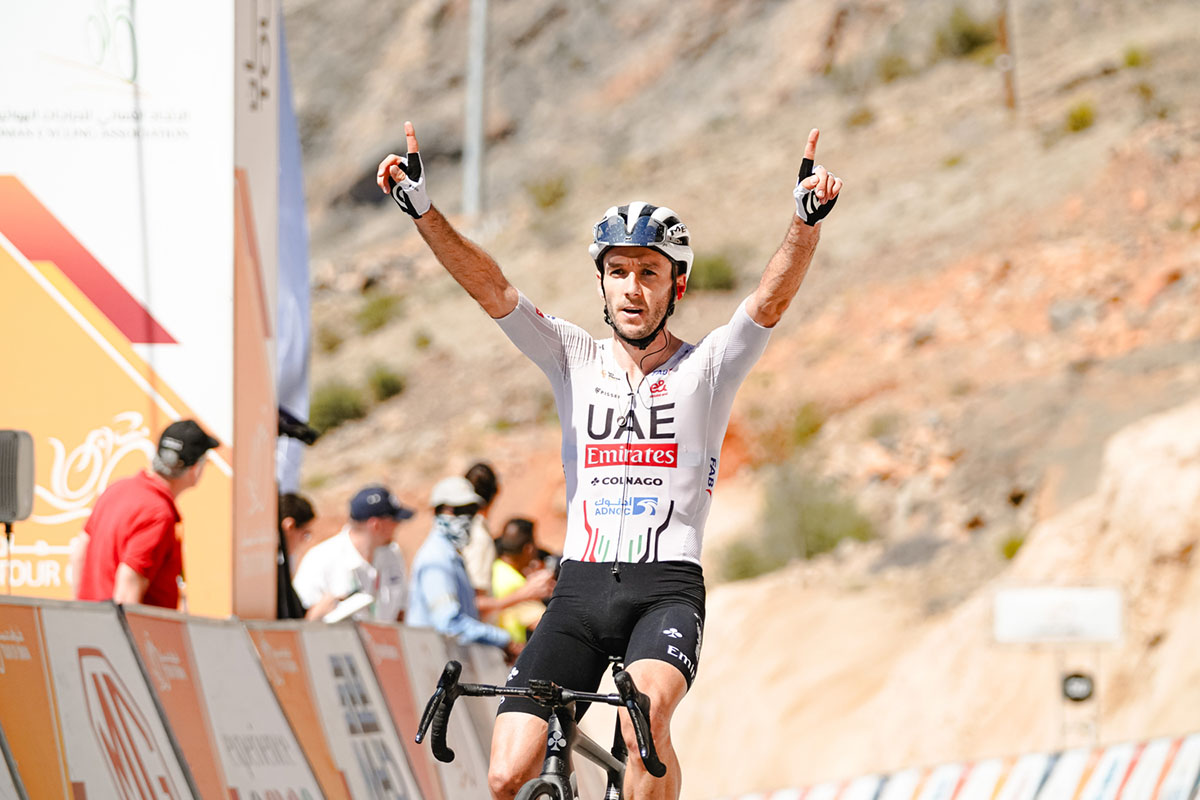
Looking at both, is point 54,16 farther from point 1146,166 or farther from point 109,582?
point 1146,166

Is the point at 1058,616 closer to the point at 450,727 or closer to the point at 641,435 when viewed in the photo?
the point at 450,727

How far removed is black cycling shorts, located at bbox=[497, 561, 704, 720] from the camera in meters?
4.70

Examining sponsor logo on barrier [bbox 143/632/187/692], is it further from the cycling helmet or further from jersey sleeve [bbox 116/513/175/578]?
the cycling helmet

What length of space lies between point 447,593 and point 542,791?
13.8 ft

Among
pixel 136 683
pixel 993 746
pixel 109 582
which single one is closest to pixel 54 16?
pixel 109 582

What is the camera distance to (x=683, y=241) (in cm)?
501

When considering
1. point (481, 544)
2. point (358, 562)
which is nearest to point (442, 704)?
point (358, 562)

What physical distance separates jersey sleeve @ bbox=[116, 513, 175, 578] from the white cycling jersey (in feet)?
6.58

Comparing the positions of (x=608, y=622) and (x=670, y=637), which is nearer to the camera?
(x=670, y=637)

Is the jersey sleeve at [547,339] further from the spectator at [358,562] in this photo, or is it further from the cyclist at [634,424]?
the spectator at [358,562]

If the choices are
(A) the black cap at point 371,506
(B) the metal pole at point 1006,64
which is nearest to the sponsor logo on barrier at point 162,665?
(A) the black cap at point 371,506

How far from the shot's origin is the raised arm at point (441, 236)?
4.76 metres

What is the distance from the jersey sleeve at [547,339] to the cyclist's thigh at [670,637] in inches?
34.0

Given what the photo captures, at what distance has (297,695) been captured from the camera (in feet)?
22.4
